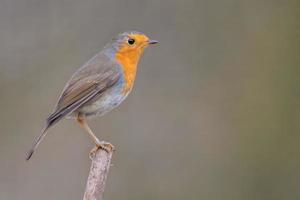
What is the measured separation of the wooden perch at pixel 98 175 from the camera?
4.87m

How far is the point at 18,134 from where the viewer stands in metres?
9.66

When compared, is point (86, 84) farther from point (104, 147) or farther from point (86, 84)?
point (104, 147)

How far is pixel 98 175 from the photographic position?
511 centimetres

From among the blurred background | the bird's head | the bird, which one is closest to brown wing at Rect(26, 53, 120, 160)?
the bird

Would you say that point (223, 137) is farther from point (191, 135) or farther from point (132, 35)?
point (132, 35)

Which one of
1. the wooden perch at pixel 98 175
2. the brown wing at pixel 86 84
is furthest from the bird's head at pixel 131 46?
the wooden perch at pixel 98 175

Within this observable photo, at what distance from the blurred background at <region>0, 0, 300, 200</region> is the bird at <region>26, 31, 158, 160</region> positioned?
268 cm

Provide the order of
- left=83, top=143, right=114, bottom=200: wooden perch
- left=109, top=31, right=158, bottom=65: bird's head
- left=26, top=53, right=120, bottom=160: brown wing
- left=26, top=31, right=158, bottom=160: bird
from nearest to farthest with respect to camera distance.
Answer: left=83, top=143, right=114, bottom=200: wooden perch < left=26, top=53, right=120, bottom=160: brown wing < left=26, top=31, right=158, bottom=160: bird < left=109, top=31, right=158, bottom=65: bird's head

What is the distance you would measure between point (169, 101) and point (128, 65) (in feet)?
12.1

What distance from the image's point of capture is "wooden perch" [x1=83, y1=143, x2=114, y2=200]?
16.0ft

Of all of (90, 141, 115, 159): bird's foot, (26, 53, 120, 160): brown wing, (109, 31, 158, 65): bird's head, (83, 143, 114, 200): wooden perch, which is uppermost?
(109, 31, 158, 65): bird's head

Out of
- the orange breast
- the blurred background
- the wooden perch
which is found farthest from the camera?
the blurred background

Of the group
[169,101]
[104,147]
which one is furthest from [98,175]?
[169,101]

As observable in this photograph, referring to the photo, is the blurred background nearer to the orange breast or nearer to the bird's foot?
the orange breast
